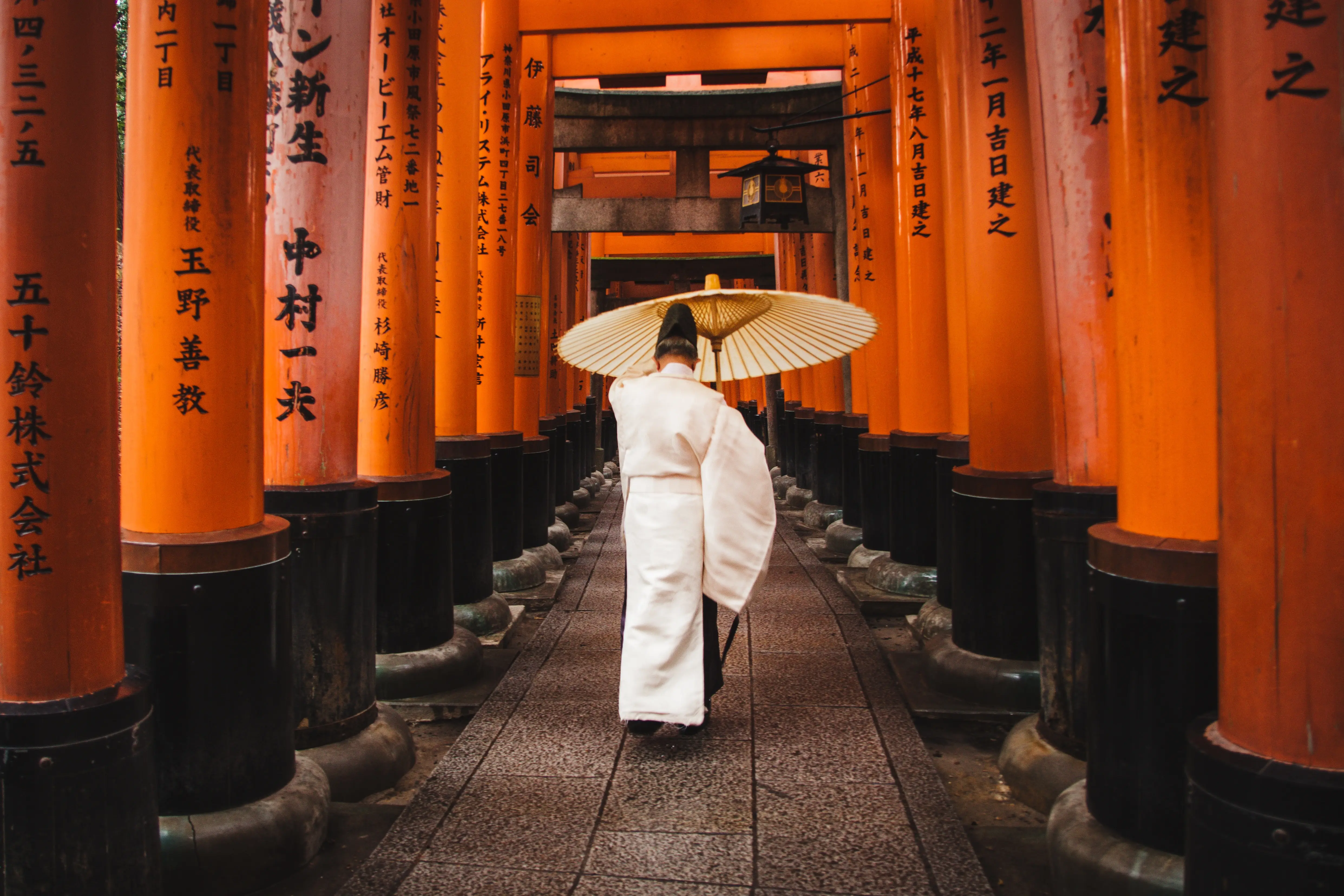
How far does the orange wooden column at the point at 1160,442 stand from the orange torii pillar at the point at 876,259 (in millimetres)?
5163

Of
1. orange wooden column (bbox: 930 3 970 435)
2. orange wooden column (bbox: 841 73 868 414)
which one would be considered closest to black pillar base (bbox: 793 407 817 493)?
orange wooden column (bbox: 841 73 868 414)

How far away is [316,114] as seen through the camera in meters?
4.10

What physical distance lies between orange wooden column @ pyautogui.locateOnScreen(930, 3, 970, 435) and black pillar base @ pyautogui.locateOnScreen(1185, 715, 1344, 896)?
2.97 metres

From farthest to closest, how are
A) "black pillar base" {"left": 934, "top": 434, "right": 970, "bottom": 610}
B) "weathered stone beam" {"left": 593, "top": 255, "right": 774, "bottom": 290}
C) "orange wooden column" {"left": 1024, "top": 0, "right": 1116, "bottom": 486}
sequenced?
"weathered stone beam" {"left": 593, "top": 255, "right": 774, "bottom": 290}
"black pillar base" {"left": 934, "top": 434, "right": 970, "bottom": 610}
"orange wooden column" {"left": 1024, "top": 0, "right": 1116, "bottom": 486}

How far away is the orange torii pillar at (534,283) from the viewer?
28.9ft

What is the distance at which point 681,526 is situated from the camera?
4148 mm

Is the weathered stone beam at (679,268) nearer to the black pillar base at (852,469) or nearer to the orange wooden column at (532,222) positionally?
the black pillar base at (852,469)

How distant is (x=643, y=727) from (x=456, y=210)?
141 inches

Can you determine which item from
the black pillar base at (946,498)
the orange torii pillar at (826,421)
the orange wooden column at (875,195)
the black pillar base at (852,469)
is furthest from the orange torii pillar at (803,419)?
the black pillar base at (946,498)

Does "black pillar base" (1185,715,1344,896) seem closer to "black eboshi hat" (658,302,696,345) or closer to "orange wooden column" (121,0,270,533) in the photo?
"black eboshi hat" (658,302,696,345)

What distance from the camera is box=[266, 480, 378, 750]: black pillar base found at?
12.9 ft

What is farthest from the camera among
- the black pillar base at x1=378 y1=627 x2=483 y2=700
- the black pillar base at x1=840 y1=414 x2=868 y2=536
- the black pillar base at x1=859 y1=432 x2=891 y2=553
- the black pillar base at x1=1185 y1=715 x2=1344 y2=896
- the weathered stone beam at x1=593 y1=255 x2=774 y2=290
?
the weathered stone beam at x1=593 y1=255 x2=774 y2=290

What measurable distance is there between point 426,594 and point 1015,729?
2.97 metres

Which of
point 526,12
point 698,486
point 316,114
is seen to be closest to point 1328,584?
point 698,486
